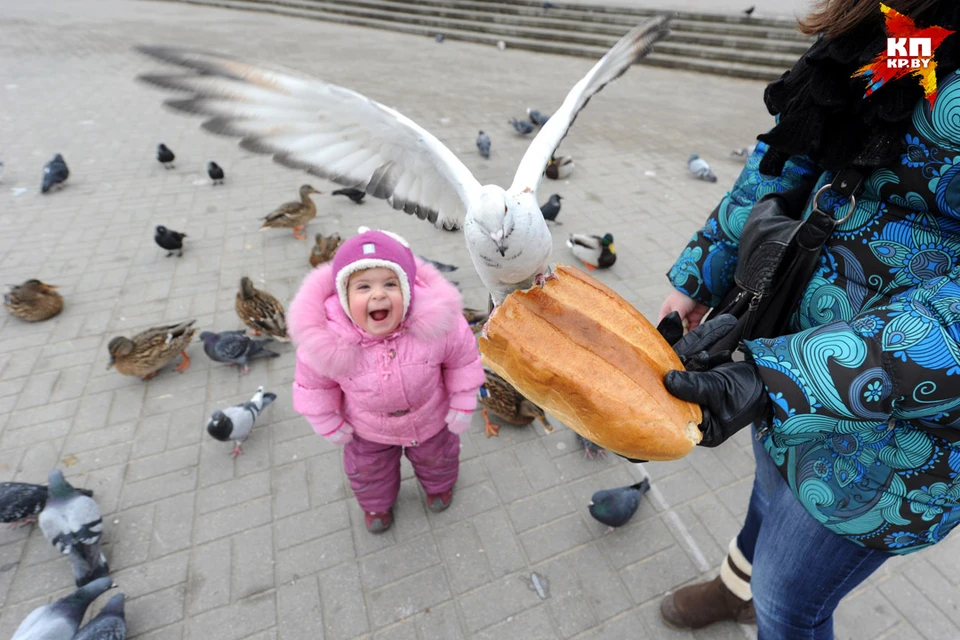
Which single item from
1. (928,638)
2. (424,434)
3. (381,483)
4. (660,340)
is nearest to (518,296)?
(660,340)

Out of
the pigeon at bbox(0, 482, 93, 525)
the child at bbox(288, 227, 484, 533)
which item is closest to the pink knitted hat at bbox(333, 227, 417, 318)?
the child at bbox(288, 227, 484, 533)

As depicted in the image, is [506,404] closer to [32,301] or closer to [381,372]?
[381,372]

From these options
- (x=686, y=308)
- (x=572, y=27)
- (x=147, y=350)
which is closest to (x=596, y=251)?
(x=686, y=308)

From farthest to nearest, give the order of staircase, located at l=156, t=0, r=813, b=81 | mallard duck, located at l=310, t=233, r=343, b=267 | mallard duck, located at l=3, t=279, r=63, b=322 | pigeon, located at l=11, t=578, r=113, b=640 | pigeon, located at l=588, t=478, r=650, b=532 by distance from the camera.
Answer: staircase, located at l=156, t=0, r=813, b=81 → mallard duck, located at l=310, t=233, r=343, b=267 → mallard duck, located at l=3, t=279, r=63, b=322 → pigeon, located at l=588, t=478, r=650, b=532 → pigeon, located at l=11, t=578, r=113, b=640

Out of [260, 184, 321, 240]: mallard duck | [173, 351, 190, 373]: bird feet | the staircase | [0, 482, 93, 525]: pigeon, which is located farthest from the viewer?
the staircase

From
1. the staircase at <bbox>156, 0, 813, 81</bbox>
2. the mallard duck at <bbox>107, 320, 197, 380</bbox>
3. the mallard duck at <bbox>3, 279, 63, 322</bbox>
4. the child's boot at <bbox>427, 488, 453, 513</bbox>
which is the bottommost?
the mallard duck at <bbox>3, 279, 63, 322</bbox>

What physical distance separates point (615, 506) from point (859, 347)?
2.26 m

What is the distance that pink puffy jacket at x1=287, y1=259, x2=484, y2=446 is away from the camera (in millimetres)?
2307

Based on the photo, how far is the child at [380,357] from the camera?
2.29 meters

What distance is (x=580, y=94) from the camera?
2.02 metres

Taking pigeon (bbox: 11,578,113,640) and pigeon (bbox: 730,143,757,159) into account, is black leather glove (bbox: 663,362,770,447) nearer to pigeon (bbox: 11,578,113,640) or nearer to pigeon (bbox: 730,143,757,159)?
pigeon (bbox: 11,578,113,640)

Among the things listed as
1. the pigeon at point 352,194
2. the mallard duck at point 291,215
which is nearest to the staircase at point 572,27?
the pigeon at point 352,194

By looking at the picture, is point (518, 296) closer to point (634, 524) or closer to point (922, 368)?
point (922, 368)

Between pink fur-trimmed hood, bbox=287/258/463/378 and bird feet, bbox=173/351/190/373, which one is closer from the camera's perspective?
pink fur-trimmed hood, bbox=287/258/463/378
